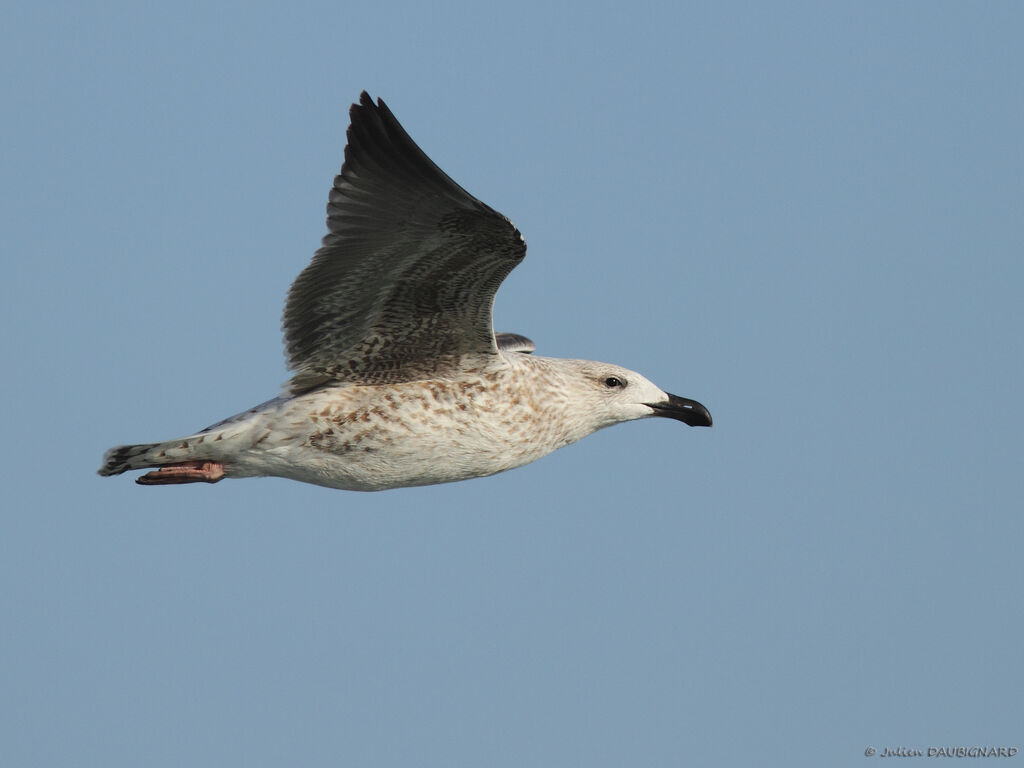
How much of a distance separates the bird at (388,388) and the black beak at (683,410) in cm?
112

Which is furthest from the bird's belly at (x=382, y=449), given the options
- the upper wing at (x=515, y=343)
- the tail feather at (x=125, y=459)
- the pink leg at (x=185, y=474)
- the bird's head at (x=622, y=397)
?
the upper wing at (x=515, y=343)

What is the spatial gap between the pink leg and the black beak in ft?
13.6

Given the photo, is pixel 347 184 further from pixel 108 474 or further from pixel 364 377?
pixel 108 474

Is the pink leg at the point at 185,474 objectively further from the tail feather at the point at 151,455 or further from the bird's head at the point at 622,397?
the bird's head at the point at 622,397

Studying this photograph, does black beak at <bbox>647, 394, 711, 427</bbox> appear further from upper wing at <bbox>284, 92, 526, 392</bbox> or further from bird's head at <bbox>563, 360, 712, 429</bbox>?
upper wing at <bbox>284, 92, 526, 392</bbox>

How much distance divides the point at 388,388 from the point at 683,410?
306cm

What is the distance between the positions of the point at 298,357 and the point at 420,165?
2.37 metres

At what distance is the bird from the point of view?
11.6m

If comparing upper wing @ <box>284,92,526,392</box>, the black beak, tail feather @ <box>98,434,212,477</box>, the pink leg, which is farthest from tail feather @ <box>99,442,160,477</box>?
the black beak

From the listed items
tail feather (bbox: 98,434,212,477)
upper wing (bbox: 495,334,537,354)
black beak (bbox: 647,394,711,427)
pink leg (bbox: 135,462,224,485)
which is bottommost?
pink leg (bbox: 135,462,224,485)

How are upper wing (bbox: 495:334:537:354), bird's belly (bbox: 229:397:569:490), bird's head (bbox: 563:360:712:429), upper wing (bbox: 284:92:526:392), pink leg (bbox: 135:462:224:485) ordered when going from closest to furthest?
upper wing (bbox: 284:92:526:392) < bird's belly (bbox: 229:397:569:490) < pink leg (bbox: 135:462:224:485) < bird's head (bbox: 563:360:712:429) < upper wing (bbox: 495:334:537:354)

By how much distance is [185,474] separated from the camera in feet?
40.7

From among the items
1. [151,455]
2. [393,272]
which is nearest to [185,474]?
[151,455]

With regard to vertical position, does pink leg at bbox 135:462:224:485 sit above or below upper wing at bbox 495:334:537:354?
below
